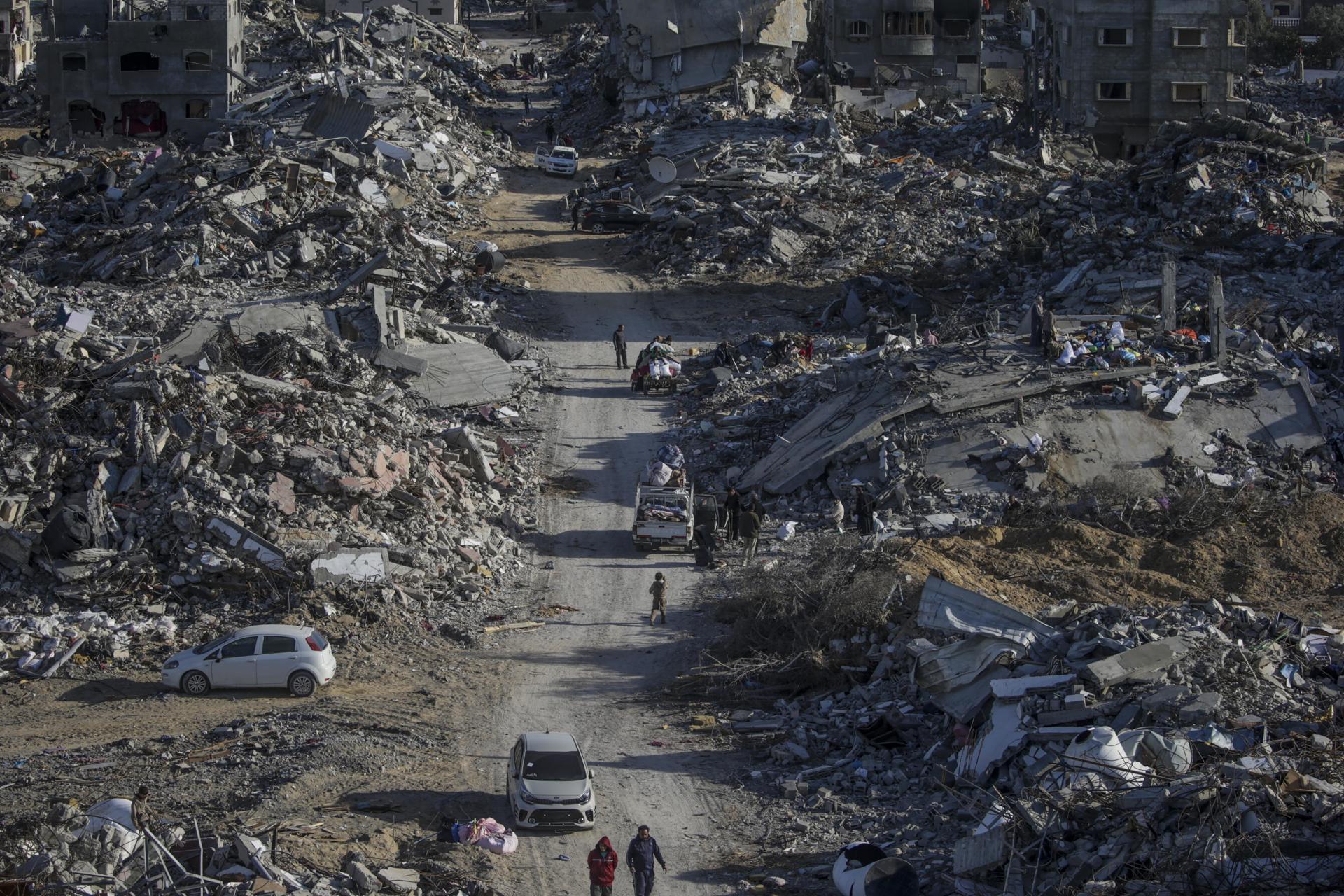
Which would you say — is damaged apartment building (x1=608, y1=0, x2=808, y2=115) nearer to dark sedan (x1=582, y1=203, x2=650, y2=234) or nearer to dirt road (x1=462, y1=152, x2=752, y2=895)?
dark sedan (x1=582, y1=203, x2=650, y2=234)

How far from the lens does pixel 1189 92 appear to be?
5228cm

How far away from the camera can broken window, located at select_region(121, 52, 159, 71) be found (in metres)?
57.1

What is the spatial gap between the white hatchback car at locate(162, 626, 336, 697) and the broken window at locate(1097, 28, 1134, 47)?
39696 millimetres

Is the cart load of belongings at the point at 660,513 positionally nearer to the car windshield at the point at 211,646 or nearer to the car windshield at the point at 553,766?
the car windshield at the point at 211,646

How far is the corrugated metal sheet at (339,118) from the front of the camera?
1906 inches

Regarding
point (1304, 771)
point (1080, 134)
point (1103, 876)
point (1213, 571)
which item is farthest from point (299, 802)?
point (1080, 134)

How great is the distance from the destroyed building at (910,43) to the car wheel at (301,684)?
43706 millimetres

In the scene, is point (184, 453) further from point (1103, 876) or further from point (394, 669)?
point (1103, 876)

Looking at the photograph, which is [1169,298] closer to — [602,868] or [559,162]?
[602,868]

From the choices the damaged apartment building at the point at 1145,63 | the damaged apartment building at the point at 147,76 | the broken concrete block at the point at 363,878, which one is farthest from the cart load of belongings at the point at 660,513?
the damaged apartment building at the point at 147,76

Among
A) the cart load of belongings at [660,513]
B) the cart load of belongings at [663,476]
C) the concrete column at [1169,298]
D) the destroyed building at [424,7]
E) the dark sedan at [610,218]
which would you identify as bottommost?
the cart load of belongings at [660,513]

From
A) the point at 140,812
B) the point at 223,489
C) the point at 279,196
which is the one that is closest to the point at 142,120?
the point at 279,196

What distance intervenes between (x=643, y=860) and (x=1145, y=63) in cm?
4353

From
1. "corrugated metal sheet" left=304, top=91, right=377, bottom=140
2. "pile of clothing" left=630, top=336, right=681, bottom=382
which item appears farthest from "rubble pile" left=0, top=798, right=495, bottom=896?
"corrugated metal sheet" left=304, top=91, right=377, bottom=140
